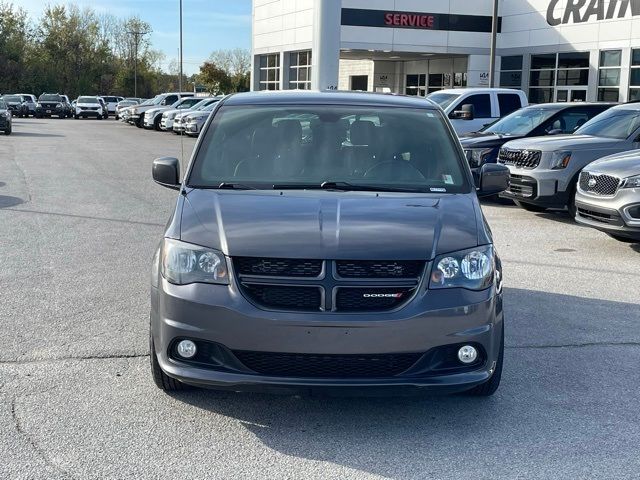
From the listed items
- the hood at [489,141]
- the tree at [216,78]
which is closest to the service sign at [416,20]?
the hood at [489,141]

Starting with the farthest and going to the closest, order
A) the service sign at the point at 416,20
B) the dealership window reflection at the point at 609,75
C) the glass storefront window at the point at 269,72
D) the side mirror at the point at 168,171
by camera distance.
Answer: the glass storefront window at the point at 269,72 < the service sign at the point at 416,20 < the dealership window reflection at the point at 609,75 < the side mirror at the point at 168,171

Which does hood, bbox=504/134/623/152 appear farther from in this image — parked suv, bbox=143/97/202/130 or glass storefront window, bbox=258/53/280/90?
glass storefront window, bbox=258/53/280/90

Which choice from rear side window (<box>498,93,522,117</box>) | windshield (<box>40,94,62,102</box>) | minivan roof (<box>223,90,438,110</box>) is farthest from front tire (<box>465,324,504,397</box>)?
windshield (<box>40,94,62,102</box>)

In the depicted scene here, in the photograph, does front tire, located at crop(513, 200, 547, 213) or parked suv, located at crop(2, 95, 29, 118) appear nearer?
front tire, located at crop(513, 200, 547, 213)

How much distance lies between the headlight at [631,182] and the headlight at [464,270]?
562 cm

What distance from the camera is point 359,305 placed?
13.9 feet

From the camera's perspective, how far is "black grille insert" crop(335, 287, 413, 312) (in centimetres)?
423

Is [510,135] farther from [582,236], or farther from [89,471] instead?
[89,471]

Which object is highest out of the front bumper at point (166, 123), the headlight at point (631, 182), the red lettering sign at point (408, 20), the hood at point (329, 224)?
the red lettering sign at point (408, 20)

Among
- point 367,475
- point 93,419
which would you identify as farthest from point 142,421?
point 367,475

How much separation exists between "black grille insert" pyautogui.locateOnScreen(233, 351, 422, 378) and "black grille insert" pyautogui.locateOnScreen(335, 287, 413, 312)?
9.7 inches

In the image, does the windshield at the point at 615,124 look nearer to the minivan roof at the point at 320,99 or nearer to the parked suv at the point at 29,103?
the minivan roof at the point at 320,99

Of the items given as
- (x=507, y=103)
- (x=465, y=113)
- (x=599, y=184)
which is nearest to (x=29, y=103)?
(x=507, y=103)

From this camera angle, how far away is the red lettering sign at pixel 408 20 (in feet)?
142
